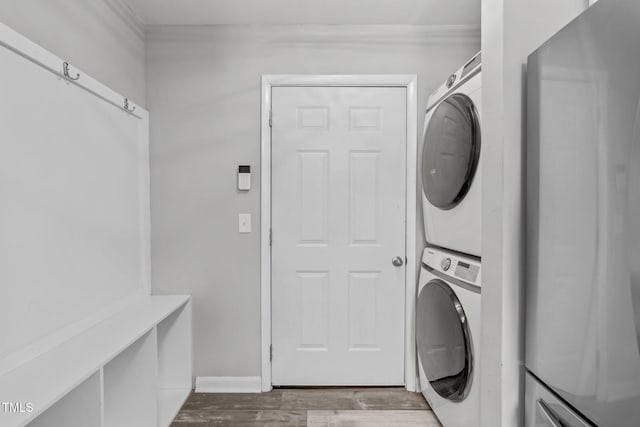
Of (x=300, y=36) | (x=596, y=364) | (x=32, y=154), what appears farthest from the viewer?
(x=300, y=36)

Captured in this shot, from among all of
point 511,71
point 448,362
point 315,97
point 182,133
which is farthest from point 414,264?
point 182,133

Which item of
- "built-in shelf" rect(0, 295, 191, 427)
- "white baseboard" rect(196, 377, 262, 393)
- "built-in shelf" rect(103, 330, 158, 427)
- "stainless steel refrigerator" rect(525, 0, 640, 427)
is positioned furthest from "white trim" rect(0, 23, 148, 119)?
"white baseboard" rect(196, 377, 262, 393)

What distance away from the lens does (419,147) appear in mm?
2299

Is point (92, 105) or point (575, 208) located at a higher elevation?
point (92, 105)

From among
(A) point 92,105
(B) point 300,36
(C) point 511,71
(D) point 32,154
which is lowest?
(D) point 32,154

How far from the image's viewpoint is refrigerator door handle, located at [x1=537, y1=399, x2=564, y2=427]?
811mm

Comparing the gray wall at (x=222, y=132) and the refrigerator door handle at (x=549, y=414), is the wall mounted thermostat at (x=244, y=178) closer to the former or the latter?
the gray wall at (x=222, y=132)

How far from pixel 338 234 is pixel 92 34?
172 cm

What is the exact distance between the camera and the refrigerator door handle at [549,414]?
0.81m

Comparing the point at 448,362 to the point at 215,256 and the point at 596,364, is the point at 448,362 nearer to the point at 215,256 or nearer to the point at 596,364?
the point at 596,364

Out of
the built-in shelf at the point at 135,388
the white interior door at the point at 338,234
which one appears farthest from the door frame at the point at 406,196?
the built-in shelf at the point at 135,388

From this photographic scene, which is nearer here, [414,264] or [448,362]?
[448,362]

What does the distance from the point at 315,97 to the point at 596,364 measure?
2.02 metres

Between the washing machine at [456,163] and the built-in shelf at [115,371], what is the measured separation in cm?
156
